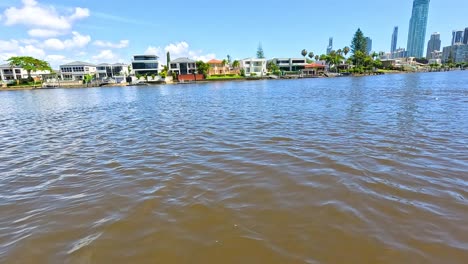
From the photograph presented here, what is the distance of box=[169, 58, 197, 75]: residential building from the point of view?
381ft

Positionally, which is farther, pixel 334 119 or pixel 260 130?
pixel 334 119

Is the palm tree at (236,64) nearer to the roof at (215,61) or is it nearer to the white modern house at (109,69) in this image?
the roof at (215,61)

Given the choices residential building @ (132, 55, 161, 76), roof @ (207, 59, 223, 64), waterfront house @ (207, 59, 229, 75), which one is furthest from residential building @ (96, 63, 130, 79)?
waterfront house @ (207, 59, 229, 75)

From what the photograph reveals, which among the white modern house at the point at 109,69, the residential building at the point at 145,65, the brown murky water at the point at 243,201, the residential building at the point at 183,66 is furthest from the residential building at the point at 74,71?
the brown murky water at the point at 243,201

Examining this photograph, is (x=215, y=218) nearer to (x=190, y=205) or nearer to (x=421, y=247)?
(x=190, y=205)

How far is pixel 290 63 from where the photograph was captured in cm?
14138

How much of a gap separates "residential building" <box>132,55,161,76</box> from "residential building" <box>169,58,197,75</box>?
6.86 m

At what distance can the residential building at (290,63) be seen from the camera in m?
140

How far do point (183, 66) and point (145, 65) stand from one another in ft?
53.4

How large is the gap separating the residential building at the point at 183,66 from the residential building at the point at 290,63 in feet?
157

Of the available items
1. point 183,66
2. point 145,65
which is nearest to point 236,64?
point 183,66

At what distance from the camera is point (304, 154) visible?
26.0 feet

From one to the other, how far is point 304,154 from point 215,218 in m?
4.24

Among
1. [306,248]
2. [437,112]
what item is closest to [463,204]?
[306,248]
